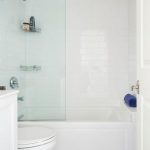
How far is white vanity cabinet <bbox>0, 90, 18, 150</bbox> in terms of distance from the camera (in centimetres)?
123

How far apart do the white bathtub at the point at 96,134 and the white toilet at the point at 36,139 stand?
1.16ft

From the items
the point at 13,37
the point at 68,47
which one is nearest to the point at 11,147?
the point at 13,37

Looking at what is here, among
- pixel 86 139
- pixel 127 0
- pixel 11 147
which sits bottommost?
pixel 86 139

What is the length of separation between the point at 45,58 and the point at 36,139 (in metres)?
1.49

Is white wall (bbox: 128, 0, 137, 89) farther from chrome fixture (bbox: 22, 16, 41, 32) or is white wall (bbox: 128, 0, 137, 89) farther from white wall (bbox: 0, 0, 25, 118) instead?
white wall (bbox: 0, 0, 25, 118)

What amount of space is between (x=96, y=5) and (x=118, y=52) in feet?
2.31

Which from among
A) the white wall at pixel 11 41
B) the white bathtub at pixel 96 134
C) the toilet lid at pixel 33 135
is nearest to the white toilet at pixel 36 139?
the toilet lid at pixel 33 135

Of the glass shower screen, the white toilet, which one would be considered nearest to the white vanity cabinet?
the white toilet

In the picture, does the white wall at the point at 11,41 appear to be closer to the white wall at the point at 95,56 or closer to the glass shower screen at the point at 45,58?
the glass shower screen at the point at 45,58

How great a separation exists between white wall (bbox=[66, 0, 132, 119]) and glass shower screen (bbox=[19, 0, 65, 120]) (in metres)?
0.11

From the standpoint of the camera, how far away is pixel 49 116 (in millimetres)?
2732

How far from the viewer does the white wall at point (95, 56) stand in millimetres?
3010

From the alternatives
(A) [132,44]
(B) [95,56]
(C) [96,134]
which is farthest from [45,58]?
(C) [96,134]

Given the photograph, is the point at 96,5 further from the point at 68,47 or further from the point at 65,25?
the point at 68,47
